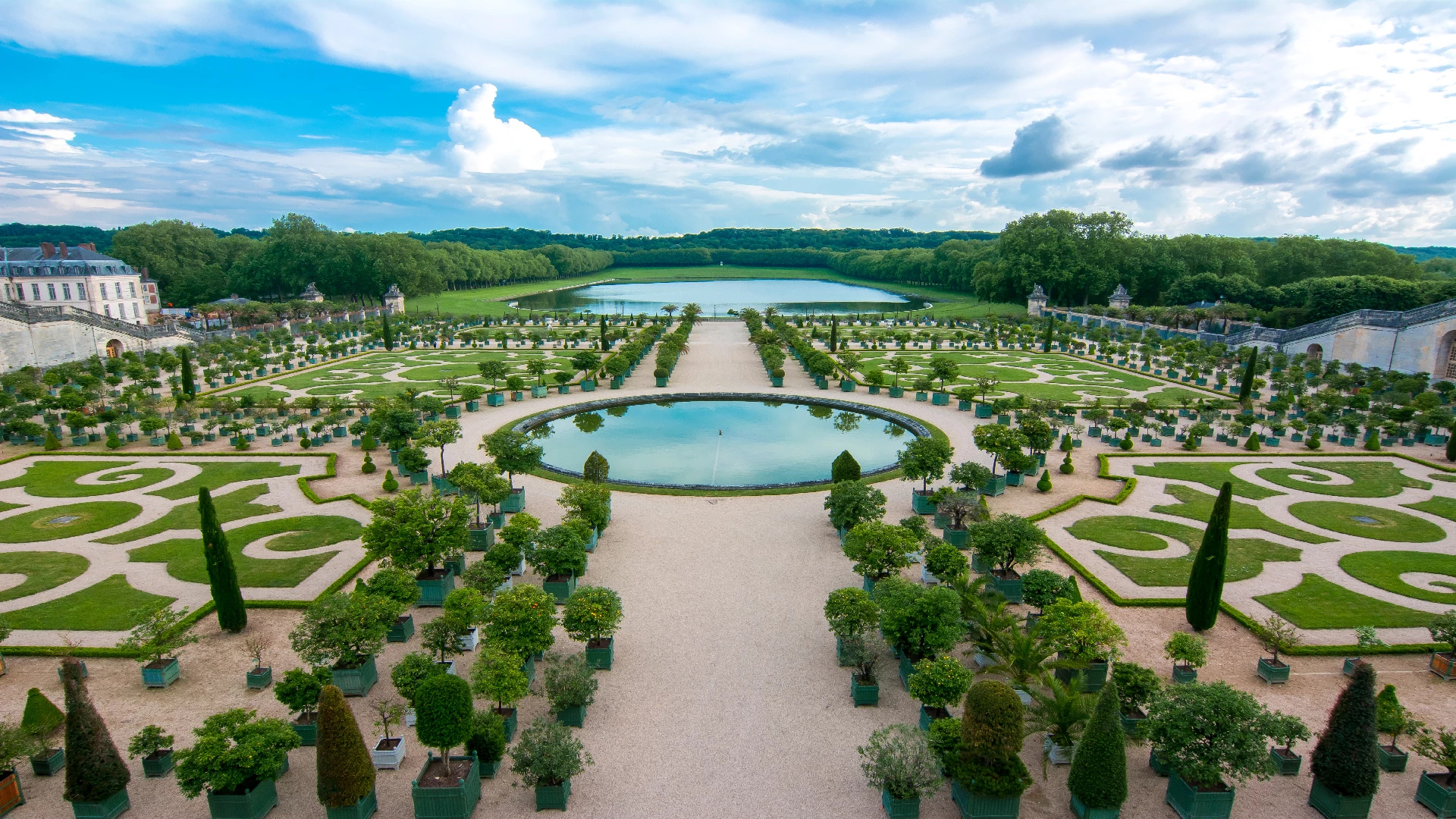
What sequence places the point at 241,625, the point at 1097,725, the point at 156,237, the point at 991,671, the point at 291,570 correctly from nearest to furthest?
1. the point at 1097,725
2. the point at 991,671
3. the point at 241,625
4. the point at 291,570
5. the point at 156,237

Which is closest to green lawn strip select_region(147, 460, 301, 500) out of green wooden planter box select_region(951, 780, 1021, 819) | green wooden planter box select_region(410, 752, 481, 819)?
green wooden planter box select_region(410, 752, 481, 819)

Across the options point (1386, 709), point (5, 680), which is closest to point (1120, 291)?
point (1386, 709)

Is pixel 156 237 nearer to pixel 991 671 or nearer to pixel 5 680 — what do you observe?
pixel 5 680

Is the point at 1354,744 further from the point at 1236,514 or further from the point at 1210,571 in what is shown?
the point at 1236,514

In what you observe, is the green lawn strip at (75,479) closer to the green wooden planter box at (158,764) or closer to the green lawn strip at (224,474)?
the green lawn strip at (224,474)

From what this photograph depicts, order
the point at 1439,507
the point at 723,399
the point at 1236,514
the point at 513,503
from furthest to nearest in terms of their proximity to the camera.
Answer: the point at 723,399 → the point at 1439,507 → the point at 1236,514 → the point at 513,503

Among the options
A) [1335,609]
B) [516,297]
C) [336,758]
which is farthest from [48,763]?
[516,297]

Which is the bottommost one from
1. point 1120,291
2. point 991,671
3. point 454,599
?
point 991,671
